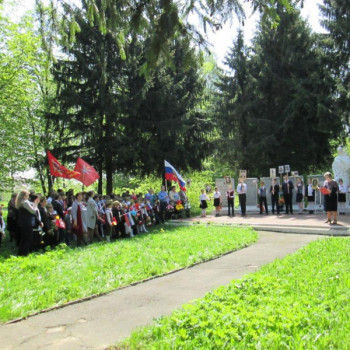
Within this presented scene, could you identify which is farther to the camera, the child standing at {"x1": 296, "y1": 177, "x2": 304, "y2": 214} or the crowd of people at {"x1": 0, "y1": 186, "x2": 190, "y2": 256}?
the child standing at {"x1": 296, "y1": 177, "x2": 304, "y2": 214}

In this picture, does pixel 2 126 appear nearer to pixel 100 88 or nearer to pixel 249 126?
pixel 100 88

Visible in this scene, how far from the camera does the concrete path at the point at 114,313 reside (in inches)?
181

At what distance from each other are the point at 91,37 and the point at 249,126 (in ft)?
47.8

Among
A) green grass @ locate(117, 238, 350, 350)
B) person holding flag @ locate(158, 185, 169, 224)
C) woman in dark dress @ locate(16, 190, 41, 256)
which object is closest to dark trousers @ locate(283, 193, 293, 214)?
person holding flag @ locate(158, 185, 169, 224)

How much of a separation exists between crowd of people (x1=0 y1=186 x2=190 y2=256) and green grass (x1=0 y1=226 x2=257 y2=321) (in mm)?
1147

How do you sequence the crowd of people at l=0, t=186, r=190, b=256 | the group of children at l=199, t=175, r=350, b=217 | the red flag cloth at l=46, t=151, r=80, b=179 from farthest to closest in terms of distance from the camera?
the group of children at l=199, t=175, r=350, b=217 < the red flag cloth at l=46, t=151, r=80, b=179 < the crowd of people at l=0, t=186, r=190, b=256

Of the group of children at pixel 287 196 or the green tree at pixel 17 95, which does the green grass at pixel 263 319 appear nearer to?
the group of children at pixel 287 196

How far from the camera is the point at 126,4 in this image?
638cm

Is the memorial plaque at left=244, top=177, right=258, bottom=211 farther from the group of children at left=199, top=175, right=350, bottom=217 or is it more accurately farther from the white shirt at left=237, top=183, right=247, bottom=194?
the white shirt at left=237, top=183, right=247, bottom=194

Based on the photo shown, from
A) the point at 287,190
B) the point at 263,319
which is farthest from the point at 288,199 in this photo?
the point at 263,319

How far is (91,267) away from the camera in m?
8.16

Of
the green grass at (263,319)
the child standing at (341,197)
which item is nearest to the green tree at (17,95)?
the child standing at (341,197)

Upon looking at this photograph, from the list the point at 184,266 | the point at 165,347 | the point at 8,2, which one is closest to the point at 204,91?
the point at 8,2

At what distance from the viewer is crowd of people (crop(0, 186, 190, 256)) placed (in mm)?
10320
